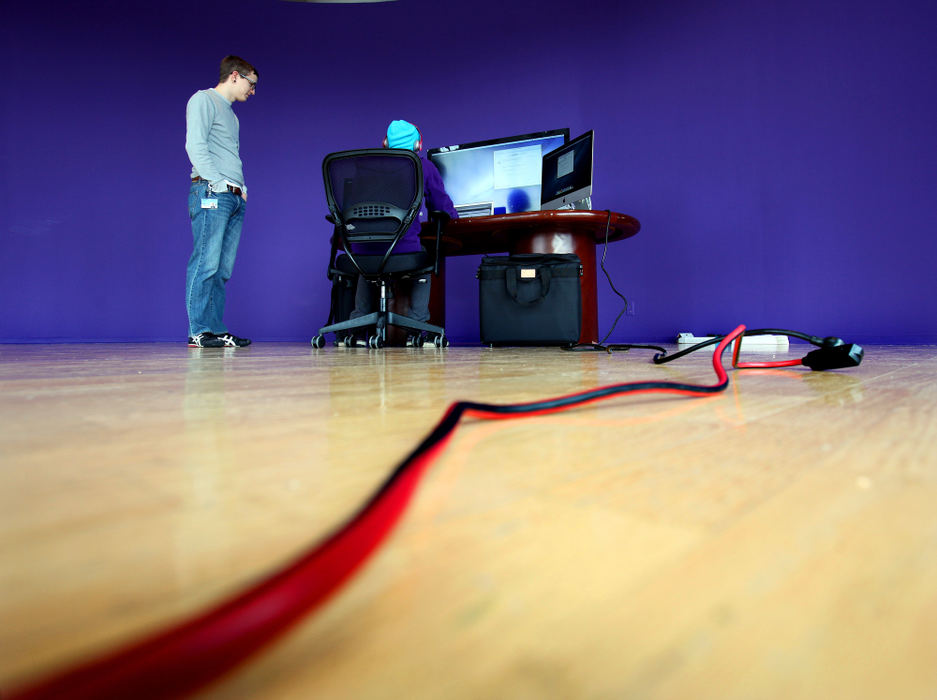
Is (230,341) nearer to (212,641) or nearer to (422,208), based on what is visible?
(422,208)

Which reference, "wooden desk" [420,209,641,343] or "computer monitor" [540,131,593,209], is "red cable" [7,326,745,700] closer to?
"wooden desk" [420,209,641,343]

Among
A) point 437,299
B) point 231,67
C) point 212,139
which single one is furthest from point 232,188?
point 437,299

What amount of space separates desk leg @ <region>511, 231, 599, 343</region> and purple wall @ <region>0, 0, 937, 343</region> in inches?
49.4

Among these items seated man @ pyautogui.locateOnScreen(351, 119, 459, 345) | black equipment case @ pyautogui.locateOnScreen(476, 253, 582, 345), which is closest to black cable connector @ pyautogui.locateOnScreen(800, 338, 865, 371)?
black equipment case @ pyautogui.locateOnScreen(476, 253, 582, 345)

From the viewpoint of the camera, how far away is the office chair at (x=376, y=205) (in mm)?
2371

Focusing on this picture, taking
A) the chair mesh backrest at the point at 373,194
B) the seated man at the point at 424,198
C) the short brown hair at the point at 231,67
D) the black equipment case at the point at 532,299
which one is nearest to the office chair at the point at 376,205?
the chair mesh backrest at the point at 373,194

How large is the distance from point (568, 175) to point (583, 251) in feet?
1.42

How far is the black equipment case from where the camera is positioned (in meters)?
2.33

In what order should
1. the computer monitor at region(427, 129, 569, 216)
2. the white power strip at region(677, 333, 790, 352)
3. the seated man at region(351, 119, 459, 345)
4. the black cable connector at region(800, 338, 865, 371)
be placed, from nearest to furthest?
the black cable connector at region(800, 338, 865, 371) < the white power strip at region(677, 333, 790, 352) < the seated man at region(351, 119, 459, 345) < the computer monitor at region(427, 129, 569, 216)

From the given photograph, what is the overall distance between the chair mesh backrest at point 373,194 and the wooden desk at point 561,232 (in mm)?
431

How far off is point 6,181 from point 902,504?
5.69 meters

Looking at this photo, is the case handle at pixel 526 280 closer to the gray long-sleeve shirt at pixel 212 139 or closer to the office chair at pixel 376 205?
the office chair at pixel 376 205

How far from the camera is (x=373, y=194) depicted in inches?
95.2

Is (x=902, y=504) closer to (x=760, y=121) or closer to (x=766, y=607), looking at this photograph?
(x=766, y=607)
